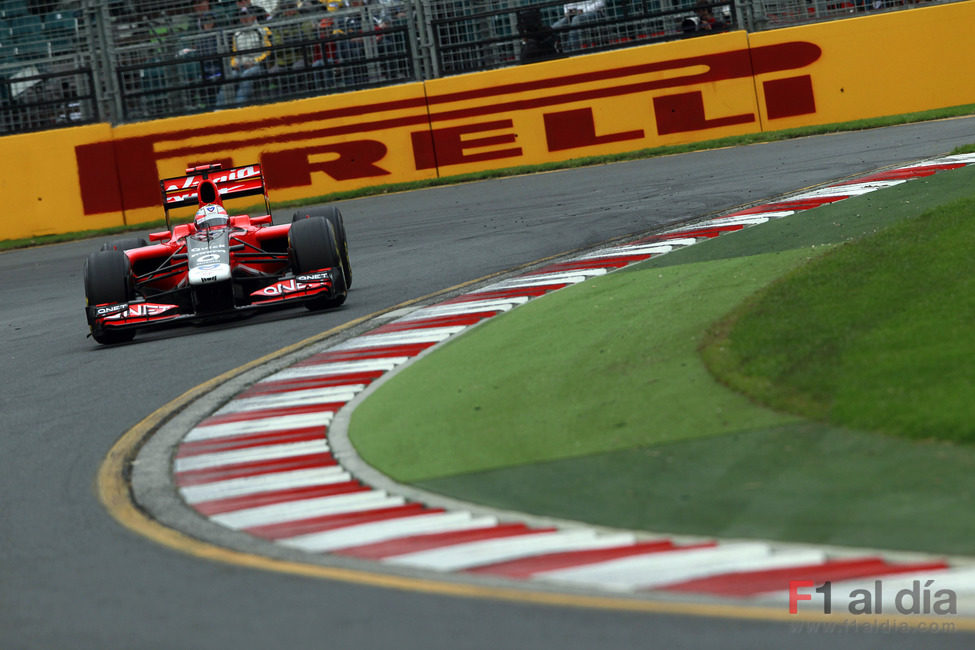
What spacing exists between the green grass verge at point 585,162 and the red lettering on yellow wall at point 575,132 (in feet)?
0.91

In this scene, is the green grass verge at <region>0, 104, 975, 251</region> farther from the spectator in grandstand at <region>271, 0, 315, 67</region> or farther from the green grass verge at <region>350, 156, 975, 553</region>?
the green grass verge at <region>350, 156, 975, 553</region>

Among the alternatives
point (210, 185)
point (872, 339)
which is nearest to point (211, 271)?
point (210, 185)

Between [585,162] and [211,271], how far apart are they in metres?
→ 9.12

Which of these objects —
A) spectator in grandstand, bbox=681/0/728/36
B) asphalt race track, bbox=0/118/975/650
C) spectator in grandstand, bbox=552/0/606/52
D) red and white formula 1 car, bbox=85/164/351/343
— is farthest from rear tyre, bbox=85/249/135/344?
spectator in grandstand, bbox=681/0/728/36

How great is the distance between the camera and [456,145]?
65.5 feet

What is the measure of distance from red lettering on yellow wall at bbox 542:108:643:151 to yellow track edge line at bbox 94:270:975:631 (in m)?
12.6

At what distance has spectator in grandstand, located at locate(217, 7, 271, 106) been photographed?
2050 cm

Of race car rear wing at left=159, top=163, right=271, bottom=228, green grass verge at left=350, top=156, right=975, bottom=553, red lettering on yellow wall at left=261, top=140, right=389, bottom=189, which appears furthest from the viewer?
red lettering on yellow wall at left=261, top=140, right=389, bottom=189

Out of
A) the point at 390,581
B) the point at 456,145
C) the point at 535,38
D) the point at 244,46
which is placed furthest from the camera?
the point at 244,46

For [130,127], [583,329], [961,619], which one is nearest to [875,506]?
[961,619]

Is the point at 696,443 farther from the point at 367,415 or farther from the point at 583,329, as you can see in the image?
the point at 583,329

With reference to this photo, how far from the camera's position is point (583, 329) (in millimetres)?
8906

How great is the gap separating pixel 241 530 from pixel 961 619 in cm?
316

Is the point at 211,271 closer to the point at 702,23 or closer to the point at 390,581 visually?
the point at 390,581
